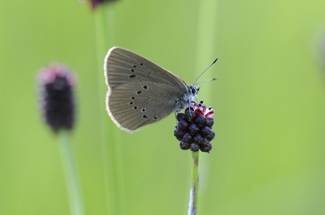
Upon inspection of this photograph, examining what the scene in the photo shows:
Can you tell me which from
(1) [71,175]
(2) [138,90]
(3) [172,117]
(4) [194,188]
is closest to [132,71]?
(2) [138,90]

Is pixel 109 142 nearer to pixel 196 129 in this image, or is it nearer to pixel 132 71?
pixel 132 71

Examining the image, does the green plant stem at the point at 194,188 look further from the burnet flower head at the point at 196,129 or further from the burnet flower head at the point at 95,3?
the burnet flower head at the point at 95,3

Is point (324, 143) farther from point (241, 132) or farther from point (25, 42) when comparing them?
point (25, 42)

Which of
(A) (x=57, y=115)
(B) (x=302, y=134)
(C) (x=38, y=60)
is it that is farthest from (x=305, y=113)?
(A) (x=57, y=115)

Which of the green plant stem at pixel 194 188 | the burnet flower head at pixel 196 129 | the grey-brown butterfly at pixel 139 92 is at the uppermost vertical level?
the grey-brown butterfly at pixel 139 92

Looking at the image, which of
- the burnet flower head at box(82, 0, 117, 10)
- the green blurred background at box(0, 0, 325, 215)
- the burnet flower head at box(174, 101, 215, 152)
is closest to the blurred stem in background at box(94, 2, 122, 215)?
the burnet flower head at box(82, 0, 117, 10)

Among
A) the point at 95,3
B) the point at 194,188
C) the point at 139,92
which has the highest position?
the point at 95,3


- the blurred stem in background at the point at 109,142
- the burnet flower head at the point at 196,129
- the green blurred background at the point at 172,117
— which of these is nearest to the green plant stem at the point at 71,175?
the blurred stem in background at the point at 109,142
